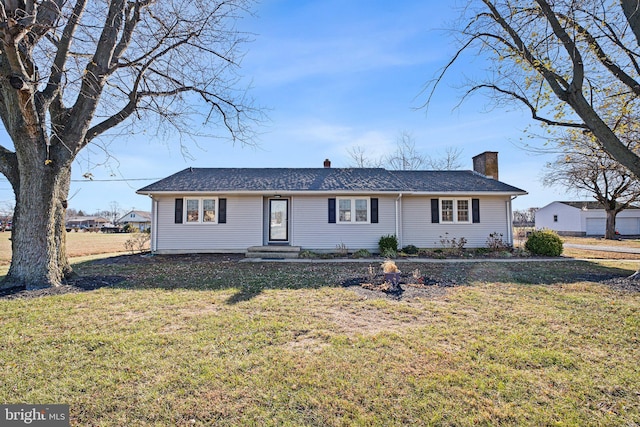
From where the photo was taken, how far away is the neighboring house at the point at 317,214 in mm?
13211

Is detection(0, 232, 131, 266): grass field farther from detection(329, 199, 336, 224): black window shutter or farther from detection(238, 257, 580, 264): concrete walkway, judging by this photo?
detection(329, 199, 336, 224): black window shutter

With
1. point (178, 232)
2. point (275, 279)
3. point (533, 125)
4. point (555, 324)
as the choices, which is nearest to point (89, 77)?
point (275, 279)

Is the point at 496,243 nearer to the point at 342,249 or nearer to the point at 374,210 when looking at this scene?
the point at 374,210

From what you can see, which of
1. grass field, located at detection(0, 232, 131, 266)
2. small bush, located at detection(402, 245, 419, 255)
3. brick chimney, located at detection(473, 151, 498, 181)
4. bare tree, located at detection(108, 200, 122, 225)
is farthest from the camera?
bare tree, located at detection(108, 200, 122, 225)

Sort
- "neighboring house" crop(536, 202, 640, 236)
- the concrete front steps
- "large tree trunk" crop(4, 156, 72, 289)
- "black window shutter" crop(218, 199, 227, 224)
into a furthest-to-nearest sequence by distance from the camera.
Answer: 1. "neighboring house" crop(536, 202, 640, 236)
2. "black window shutter" crop(218, 199, 227, 224)
3. the concrete front steps
4. "large tree trunk" crop(4, 156, 72, 289)

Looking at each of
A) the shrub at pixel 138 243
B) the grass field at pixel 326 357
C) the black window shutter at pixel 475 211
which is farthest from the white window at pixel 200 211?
the black window shutter at pixel 475 211

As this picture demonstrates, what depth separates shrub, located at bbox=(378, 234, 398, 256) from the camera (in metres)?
12.8

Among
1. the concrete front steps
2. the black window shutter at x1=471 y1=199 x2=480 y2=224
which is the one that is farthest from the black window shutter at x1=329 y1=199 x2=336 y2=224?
the black window shutter at x1=471 y1=199 x2=480 y2=224

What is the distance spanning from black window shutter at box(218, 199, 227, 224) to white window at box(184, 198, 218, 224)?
6.9 inches

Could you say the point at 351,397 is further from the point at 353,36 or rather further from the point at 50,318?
the point at 353,36

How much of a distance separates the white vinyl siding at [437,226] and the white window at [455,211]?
0.09 m

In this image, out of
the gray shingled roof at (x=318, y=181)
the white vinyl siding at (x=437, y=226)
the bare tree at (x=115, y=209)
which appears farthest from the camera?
the bare tree at (x=115, y=209)

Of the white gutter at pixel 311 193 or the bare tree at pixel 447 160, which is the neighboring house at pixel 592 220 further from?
the white gutter at pixel 311 193

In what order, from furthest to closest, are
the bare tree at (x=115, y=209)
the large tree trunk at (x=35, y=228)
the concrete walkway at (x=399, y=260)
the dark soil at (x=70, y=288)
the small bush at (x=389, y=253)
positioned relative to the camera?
the bare tree at (x=115, y=209), the small bush at (x=389, y=253), the concrete walkway at (x=399, y=260), the large tree trunk at (x=35, y=228), the dark soil at (x=70, y=288)
